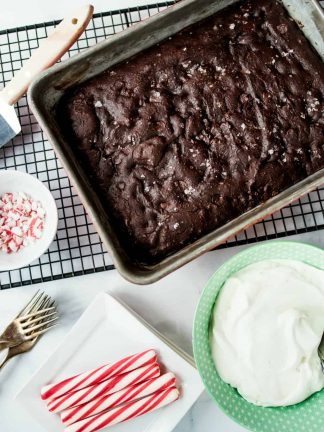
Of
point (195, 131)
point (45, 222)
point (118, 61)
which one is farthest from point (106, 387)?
point (118, 61)

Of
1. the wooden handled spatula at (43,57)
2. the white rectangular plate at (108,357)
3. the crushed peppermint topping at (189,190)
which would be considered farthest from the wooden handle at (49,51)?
the white rectangular plate at (108,357)

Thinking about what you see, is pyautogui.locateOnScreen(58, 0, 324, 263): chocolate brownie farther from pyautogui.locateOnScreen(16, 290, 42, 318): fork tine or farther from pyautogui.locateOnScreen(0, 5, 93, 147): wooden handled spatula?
pyautogui.locateOnScreen(16, 290, 42, 318): fork tine

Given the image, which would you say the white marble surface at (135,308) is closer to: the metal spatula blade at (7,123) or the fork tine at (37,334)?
the fork tine at (37,334)

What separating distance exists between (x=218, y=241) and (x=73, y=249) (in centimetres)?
48

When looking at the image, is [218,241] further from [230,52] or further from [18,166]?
[18,166]

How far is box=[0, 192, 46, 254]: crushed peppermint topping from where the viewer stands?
1741 millimetres

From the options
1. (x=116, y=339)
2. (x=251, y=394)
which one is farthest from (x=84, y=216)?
(x=251, y=394)

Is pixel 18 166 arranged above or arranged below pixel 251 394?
above

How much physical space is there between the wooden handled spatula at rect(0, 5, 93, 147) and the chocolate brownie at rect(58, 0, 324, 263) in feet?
0.41

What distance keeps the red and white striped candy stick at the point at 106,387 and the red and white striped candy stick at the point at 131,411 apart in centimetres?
5

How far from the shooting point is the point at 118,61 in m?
1.69

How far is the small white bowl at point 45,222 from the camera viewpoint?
170 cm

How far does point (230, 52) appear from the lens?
1.67m

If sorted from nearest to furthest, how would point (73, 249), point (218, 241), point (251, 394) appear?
point (218, 241) < point (251, 394) < point (73, 249)
